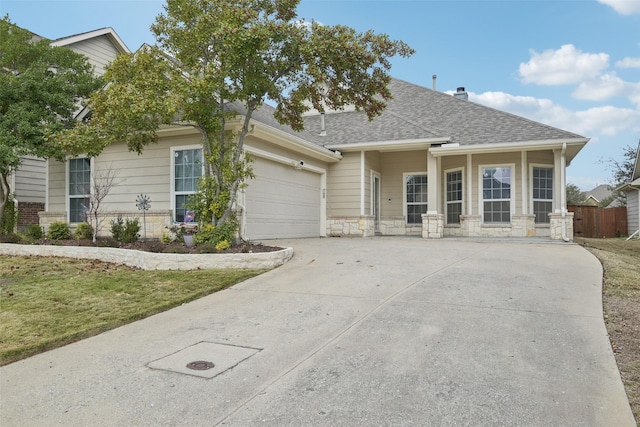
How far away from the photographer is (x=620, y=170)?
105 ft

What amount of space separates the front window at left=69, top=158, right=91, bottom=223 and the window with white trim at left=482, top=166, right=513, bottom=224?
13.0 metres

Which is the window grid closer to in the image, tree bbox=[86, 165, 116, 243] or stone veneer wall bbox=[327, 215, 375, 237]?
stone veneer wall bbox=[327, 215, 375, 237]

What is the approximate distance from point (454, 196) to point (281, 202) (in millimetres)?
6695

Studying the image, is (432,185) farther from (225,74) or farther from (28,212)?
(28,212)

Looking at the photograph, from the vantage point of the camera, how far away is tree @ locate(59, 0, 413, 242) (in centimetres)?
796

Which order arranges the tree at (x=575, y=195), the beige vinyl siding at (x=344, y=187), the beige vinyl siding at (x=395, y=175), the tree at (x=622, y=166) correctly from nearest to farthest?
1. the beige vinyl siding at (x=344, y=187)
2. the beige vinyl siding at (x=395, y=175)
3. the tree at (x=622, y=166)
4. the tree at (x=575, y=195)

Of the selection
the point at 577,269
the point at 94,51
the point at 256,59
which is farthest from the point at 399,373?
the point at 94,51

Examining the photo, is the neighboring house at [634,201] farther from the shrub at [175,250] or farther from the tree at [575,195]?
Result: the tree at [575,195]

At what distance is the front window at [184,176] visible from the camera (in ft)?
37.0

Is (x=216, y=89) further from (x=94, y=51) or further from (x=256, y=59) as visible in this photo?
(x=94, y=51)

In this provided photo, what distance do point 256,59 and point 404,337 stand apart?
604cm

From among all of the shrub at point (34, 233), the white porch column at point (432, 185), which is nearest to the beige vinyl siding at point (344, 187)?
the white porch column at point (432, 185)

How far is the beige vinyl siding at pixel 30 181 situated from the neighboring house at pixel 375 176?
203cm

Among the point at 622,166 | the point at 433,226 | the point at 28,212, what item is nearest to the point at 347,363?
the point at 433,226
